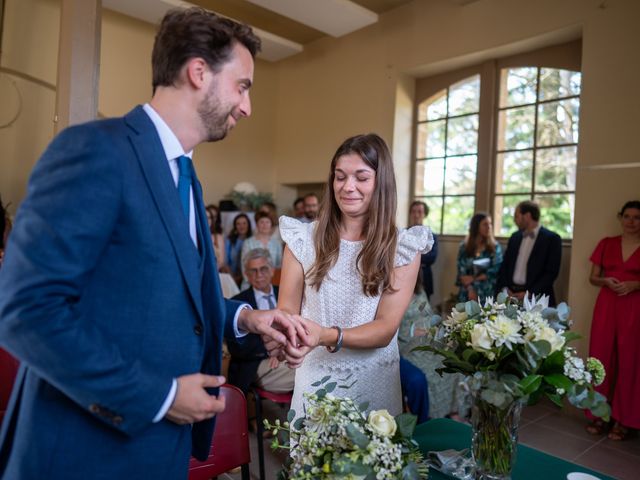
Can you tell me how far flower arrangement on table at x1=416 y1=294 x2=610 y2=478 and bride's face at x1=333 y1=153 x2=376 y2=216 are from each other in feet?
1.74

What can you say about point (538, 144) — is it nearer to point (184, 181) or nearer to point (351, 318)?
point (351, 318)

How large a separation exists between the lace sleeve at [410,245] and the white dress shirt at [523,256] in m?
3.52

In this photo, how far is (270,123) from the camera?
8398 mm

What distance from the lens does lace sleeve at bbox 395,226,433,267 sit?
5.36ft

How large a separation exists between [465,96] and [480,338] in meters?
5.51

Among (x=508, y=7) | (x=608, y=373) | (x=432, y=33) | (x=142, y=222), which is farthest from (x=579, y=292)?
(x=142, y=222)

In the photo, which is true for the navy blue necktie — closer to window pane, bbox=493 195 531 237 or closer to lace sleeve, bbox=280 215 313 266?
lace sleeve, bbox=280 215 313 266

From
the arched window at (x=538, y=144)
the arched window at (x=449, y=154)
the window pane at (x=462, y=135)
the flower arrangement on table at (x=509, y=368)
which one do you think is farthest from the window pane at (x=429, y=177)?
the flower arrangement on table at (x=509, y=368)

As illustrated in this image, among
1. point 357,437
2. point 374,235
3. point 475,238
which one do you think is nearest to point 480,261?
point 475,238

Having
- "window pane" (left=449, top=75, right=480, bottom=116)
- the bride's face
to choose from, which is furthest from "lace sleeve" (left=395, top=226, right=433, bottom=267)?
"window pane" (left=449, top=75, right=480, bottom=116)

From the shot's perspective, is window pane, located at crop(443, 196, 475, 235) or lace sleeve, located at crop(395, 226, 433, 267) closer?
lace sleeve, located at crop(395, 226, 433, 267)

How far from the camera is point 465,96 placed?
6.05 metres

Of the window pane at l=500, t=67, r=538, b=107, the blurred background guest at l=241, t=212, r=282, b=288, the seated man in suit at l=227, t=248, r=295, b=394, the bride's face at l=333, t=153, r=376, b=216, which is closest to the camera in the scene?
the bride's face at l=333, t=153, r=376, b=216

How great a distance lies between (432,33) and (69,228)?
5.97m
